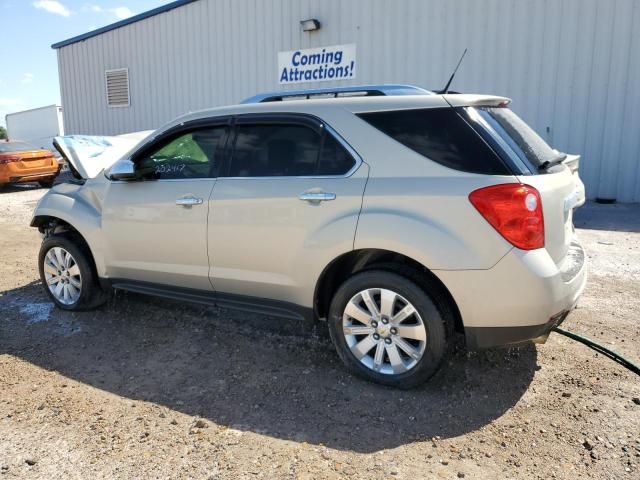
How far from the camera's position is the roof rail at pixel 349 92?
355cm

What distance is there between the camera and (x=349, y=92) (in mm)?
3787

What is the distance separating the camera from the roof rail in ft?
11.7

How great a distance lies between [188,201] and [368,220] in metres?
1.44

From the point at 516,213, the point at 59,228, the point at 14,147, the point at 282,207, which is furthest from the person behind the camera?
the point at 14,147

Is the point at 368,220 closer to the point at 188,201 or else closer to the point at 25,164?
the point at 188,201

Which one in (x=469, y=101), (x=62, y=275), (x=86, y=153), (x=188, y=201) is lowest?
(x=62, y=275)

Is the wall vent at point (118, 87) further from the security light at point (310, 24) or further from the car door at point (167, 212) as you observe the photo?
the car door at point (167, 212)

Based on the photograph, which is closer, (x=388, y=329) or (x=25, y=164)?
(x=388, y=329)

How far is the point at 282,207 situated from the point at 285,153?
0.40m

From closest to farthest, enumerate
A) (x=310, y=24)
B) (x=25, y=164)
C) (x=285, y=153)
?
(x=285, y=153), (x=310, y=24), (x=25, y=164)

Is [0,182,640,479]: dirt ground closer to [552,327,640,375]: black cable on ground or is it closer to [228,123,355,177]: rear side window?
[552,327,640,375]: black cable on ground

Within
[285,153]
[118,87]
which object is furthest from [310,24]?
[285,153]

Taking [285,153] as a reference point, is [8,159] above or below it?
below

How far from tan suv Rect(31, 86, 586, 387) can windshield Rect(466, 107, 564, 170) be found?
0.01m
